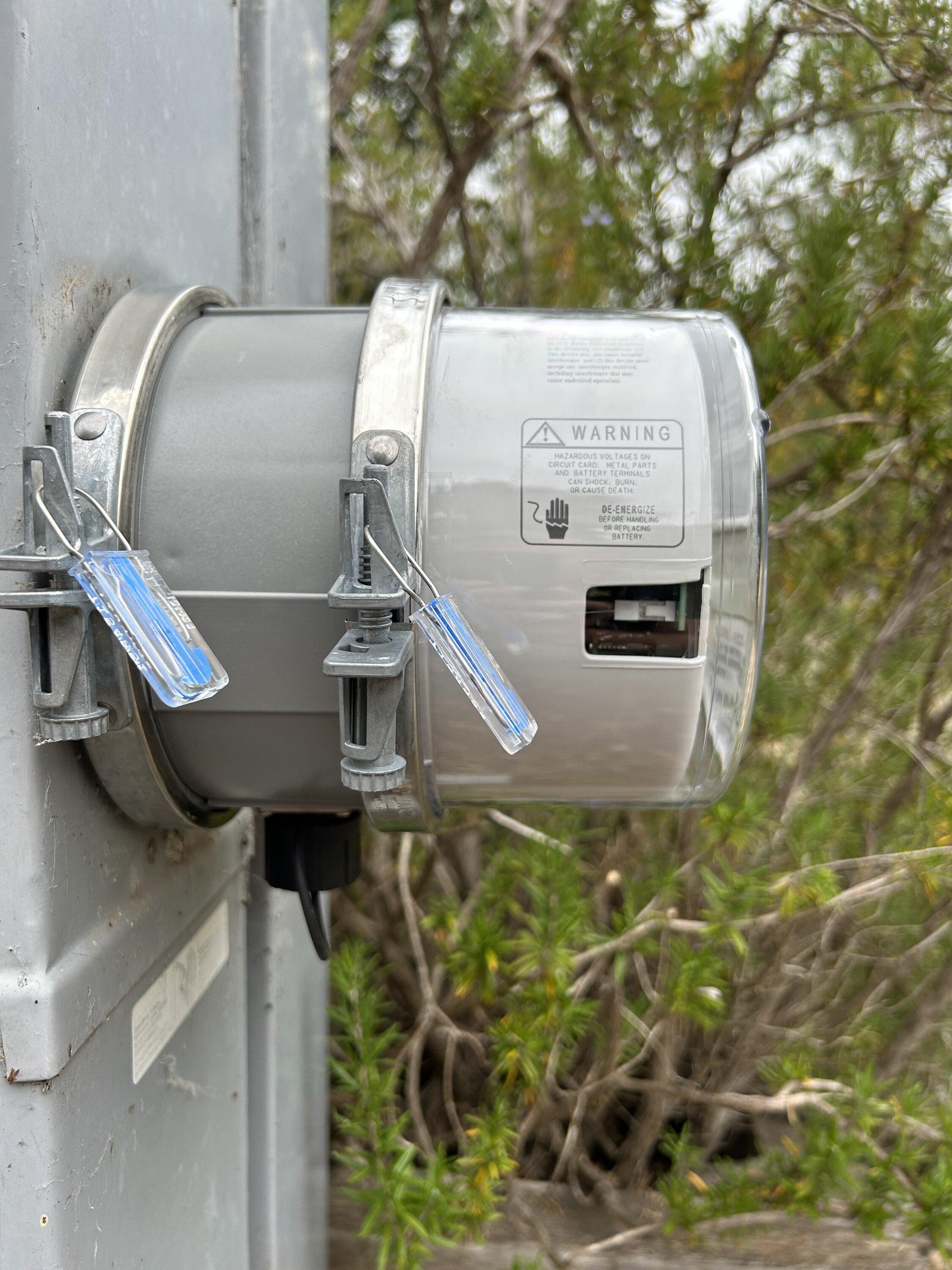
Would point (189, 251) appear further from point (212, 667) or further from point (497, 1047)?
point (497, 1047)

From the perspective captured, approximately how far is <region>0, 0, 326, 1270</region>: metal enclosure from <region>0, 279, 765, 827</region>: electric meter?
47mm

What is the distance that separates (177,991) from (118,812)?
205 mm

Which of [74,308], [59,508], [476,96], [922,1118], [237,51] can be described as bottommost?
[922,1118]

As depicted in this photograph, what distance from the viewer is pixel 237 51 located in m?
0.88

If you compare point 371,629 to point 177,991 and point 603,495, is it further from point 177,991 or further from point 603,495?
point 177,991

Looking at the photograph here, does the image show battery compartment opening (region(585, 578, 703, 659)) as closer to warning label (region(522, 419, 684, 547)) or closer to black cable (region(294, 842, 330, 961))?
warning label (region(522, 419, 684, 547))

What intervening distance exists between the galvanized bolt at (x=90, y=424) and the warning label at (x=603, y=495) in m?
0.27

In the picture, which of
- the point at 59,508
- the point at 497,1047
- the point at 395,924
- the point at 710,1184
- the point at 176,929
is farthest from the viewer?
the point at 395,924

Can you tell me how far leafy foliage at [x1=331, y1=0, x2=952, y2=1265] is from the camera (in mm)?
1188

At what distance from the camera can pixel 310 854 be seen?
0.84 m

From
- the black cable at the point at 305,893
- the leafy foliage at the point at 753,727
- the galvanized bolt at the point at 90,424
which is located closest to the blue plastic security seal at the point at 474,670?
the galvanized bolt at the point at 90,424

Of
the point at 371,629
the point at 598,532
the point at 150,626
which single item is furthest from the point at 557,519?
the point at 150,626

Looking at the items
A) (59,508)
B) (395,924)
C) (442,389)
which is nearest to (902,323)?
(442,389)

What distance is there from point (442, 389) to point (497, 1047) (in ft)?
3.03
